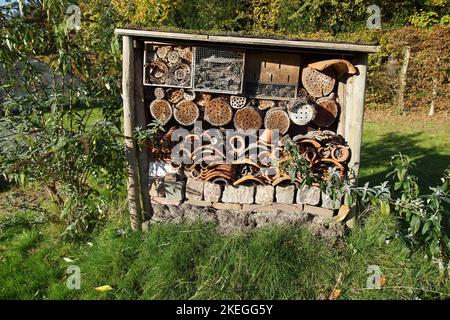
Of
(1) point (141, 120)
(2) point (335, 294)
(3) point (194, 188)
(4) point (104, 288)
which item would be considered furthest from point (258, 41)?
(4) point (104, 288)

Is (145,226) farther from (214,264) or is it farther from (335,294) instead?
(335,294)

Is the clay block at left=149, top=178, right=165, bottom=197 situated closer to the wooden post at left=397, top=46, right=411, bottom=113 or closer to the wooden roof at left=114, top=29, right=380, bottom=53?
the wooden roof at left=114, top=29, right=380, bottom=53

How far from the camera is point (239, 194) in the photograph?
390 centimetres

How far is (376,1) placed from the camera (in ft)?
42.3

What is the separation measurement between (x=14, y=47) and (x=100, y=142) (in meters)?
1.12

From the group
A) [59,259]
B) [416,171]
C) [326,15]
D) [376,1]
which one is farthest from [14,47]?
[376,1]

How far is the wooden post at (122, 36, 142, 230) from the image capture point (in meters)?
3.52

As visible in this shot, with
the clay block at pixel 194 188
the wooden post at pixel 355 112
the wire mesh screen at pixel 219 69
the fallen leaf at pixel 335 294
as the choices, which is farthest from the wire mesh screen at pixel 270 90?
the fallen leaf at pixel 335 294

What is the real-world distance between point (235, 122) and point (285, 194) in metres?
0.88

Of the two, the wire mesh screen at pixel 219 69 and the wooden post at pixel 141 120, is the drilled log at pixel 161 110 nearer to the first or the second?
the wooden post at pixel 141 120

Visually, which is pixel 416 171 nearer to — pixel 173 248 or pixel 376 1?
pixel 173 248

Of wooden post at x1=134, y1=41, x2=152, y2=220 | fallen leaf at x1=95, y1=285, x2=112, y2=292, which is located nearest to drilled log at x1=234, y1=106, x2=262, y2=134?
wooden post at x1=134, y1=41, x2=152, y2=220

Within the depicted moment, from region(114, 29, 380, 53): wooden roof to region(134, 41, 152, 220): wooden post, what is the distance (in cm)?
26

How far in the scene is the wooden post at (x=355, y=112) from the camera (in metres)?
3.48
